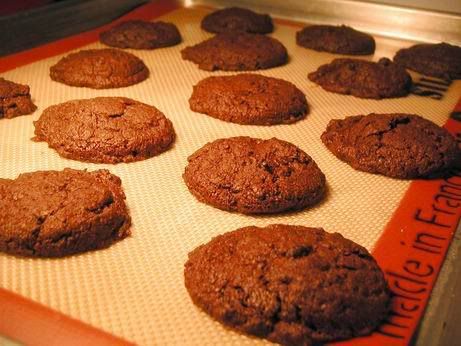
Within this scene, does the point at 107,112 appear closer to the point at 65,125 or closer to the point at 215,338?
the point at 65,125

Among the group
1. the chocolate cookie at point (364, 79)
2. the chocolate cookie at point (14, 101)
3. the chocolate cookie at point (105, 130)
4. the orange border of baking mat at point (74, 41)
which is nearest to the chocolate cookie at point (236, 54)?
the chocolate cookie at point (364, 79)

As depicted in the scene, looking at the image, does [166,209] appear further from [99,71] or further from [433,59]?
[433,59]

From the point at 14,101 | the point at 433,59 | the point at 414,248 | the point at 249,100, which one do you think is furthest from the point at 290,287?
the point at 433,59

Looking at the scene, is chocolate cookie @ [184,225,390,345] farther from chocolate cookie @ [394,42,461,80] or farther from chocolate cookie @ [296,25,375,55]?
chocolate cookie @ [296,25,375,55]

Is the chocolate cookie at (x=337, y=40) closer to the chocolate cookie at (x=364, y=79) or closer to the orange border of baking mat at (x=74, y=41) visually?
the chocolate cookie at (x=364, y=79)

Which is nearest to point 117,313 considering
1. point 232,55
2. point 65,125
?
point 65,125

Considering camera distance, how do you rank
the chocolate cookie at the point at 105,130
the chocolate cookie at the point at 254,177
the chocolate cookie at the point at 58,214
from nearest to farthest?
the chocolate cookie at the point at 58,214
the chocolate cookie at the point at 254,177
the chocolate cookie at the point at 105,130

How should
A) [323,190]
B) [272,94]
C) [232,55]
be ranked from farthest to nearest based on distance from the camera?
[232,55], [272,94], [323,190]
